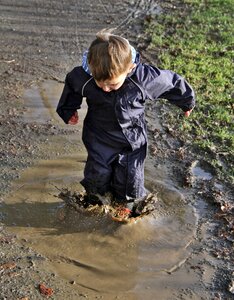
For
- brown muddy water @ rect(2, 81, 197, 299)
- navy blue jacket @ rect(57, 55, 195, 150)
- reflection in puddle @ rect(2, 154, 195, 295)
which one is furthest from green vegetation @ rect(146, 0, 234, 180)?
navy blue jacket @ rect(57, 55, 195, 150)

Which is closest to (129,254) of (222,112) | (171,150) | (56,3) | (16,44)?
(171,150)

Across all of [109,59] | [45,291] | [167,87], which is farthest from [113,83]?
[45,291]

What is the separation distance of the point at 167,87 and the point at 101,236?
123cm

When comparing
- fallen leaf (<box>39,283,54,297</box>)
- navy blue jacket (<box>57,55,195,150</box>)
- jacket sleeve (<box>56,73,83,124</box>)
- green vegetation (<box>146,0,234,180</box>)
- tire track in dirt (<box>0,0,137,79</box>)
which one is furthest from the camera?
tire track in dirt (<box>0,0,137,79</box>)

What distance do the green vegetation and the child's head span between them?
6.32ft

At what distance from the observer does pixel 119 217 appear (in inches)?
171

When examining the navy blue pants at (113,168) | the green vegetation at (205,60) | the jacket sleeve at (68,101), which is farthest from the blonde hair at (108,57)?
the green vegetation at (205,60)

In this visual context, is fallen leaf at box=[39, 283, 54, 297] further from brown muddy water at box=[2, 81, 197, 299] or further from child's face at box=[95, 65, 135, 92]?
child's face at box=[95, 65, 135, 92]

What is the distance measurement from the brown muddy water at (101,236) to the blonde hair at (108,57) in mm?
1309

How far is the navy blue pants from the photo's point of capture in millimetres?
4070

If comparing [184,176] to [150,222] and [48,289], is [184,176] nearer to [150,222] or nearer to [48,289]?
[150,222]

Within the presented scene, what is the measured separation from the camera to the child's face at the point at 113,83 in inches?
137

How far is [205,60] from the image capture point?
7.04 meters

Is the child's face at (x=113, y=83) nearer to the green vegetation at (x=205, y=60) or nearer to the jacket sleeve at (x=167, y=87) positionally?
the jacket sleeve at (x=167, y=87)
